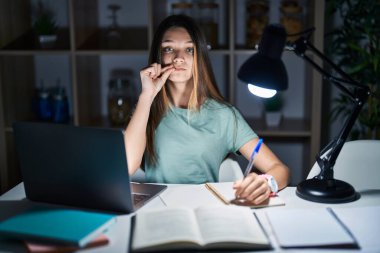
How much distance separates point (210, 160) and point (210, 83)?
0.29 meters

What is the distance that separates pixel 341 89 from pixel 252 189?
0.37 meters

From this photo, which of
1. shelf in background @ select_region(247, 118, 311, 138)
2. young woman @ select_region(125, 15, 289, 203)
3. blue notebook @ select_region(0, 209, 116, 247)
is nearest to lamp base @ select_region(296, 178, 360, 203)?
young woman @ select_region(125, 15, 289, 203)

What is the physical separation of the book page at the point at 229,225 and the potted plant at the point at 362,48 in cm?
159

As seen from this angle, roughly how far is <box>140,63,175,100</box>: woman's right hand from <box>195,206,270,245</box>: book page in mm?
643

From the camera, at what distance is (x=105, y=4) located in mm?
3383

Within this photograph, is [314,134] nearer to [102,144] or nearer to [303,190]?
[303,190]

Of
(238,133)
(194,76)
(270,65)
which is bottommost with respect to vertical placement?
(238,133)

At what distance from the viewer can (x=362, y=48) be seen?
2.90 m

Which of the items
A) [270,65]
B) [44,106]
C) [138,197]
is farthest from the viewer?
[44,106]

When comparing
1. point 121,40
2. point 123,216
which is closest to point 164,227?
point 123,216

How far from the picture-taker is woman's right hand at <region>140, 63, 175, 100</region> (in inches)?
78.8

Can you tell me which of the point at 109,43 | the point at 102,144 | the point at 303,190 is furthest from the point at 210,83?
the point at 109,43

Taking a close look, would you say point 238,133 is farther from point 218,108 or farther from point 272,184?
point 272,184

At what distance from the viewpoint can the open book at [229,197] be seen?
5.21 feet
